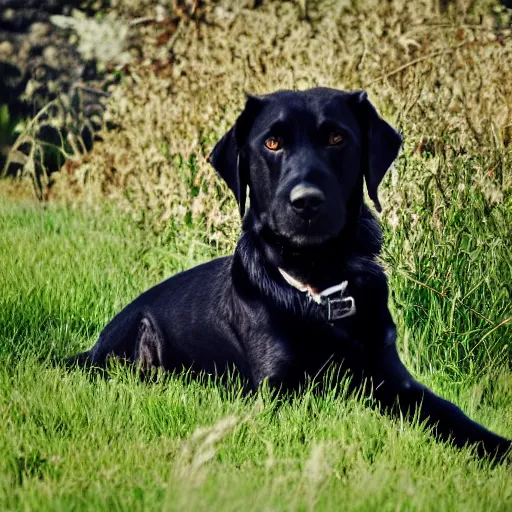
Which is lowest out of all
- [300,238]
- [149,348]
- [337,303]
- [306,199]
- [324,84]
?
Answer: [149,348]

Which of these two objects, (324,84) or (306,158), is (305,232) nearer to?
(306,158)

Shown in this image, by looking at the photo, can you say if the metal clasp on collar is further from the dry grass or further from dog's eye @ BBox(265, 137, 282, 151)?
the dry grass

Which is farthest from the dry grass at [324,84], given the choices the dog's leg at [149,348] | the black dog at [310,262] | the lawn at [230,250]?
the dog's leg at [149,348]

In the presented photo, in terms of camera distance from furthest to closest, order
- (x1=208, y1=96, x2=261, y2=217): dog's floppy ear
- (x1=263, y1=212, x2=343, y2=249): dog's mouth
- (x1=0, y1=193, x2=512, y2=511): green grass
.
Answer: (x1=208, y1=96, x2=261, y2=217): dog's floppy ear
(x1=263, y1=212, x2=343, y2=249): dog's mouth
(x1=0, y1=193, x2=512, y2=511): green grass

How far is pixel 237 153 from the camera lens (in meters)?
3.97

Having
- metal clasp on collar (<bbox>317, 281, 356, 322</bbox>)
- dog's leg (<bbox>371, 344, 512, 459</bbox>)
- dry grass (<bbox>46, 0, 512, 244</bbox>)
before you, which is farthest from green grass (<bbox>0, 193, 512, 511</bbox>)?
dry grass (<bbox>46, 0, 512, 244</bbox>)

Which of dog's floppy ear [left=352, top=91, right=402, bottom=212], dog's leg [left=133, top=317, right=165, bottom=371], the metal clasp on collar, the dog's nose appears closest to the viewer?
the dog's nose

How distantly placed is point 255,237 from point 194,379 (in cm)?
80

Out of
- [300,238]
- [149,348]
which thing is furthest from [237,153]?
[149,348]

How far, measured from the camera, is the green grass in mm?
2566

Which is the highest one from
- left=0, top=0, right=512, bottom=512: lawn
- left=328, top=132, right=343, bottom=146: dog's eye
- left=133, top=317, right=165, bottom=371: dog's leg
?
left=328, top=132, right=343, bottom=146: dog's eye

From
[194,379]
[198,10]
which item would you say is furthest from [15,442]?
[198,10]

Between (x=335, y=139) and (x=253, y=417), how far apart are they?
1.29 m

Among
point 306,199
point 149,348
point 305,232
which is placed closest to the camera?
point 306,199
